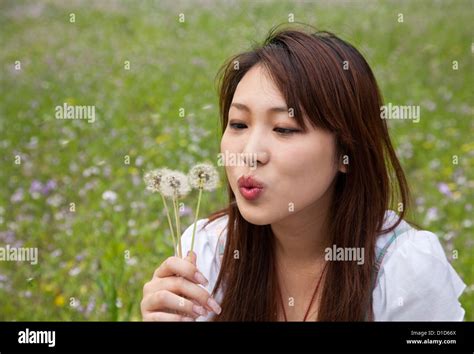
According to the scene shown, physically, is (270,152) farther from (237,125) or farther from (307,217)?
(307,217)

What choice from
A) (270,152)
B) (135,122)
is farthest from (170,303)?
(135,122)

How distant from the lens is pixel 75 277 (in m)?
2.43

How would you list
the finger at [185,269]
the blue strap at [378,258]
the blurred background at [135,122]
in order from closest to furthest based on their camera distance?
1. the finger at [185,269]
2. the blue strap at [378,258]
3. the blurred background at [135,122]

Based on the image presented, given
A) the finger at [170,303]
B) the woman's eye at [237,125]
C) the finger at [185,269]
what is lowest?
the finger at [170,303]

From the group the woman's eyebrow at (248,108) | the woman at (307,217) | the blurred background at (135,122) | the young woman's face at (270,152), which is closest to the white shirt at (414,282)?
the woman at (307,217)

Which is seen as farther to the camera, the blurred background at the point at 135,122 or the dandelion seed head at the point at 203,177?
the blurred background at the point at 135,122

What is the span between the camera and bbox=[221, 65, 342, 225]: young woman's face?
140cm

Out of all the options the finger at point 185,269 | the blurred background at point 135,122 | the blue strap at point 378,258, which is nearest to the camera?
the finger at point 185,269

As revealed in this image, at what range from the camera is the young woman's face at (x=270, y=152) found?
1.40 metres

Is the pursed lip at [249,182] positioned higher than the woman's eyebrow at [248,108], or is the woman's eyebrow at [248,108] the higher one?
the woman's eyebrow at [248,108]

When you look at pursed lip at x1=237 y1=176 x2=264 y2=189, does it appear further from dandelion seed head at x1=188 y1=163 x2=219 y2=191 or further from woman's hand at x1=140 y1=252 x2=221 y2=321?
woman's hand at x1=140 y1=252 x2=221 y2=321

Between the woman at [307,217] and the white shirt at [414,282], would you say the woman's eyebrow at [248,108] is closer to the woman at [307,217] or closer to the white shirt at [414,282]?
the woman at [307,217]
